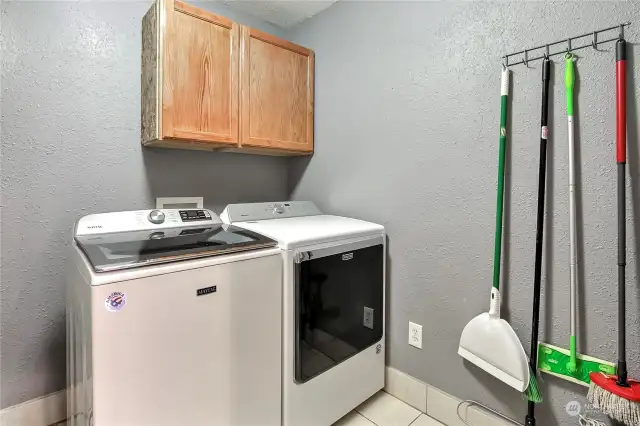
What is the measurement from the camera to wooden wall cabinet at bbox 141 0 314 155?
1.54 m

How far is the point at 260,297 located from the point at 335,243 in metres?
0.43

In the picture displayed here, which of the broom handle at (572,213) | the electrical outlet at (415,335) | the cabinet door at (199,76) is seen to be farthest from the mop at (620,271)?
the cabinet door at (199,76)

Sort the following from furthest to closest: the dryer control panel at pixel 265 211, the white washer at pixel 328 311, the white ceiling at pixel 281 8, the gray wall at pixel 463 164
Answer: the white ceiling at pixel 281 8 → the dryer control panel at pixel 265 211 → the white washer at pixel 328 311 → the gray wall at pixel 463 164

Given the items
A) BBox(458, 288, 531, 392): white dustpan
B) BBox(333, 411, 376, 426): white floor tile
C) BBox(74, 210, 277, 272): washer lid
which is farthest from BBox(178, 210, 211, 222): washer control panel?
BBox(458, 288, 531, 392): white dustpan

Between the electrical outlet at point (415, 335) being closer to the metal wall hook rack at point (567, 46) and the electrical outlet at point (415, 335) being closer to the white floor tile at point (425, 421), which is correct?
the white floor tile at point (425, 421)

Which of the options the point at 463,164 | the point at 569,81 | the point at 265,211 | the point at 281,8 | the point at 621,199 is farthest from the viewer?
the point at 281,8

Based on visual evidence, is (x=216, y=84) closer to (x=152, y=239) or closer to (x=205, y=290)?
(x=152, y=239)

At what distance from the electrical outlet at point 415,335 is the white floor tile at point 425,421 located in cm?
33

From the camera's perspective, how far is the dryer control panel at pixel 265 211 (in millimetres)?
1781

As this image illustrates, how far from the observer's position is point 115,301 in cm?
95

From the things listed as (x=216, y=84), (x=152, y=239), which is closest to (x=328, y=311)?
(x=152, y=239)

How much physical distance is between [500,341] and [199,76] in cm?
182

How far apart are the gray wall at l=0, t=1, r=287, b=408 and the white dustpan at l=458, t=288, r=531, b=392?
5.82 feet

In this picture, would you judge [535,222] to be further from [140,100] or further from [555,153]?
[140,100]
